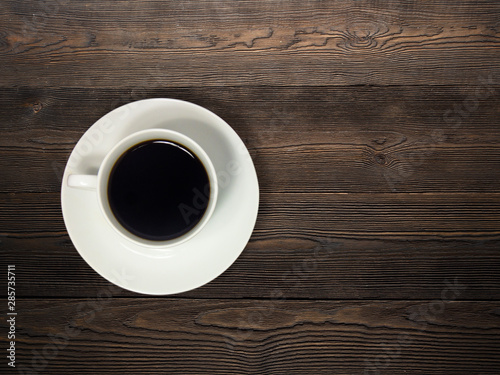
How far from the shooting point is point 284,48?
0.76m

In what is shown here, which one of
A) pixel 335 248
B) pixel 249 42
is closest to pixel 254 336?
pixel 335 248

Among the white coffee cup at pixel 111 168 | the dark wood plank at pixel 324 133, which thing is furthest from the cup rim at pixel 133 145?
the dark wood plank at pixel 324 133

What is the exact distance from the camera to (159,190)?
0.62m

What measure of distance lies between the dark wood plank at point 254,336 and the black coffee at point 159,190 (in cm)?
21

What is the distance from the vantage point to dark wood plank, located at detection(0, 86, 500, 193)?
0.75 meters

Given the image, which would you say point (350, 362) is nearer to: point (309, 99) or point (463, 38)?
point (309, 99)

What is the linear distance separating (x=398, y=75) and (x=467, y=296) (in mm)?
436

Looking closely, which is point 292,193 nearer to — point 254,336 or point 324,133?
point 324,133

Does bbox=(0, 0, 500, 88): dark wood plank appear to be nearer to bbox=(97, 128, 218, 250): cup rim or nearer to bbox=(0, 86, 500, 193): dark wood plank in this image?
bbox=(0, 86, 500, 193): dark wood plank

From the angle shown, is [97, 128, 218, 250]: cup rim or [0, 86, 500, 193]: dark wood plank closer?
[97, 128, 218, 250]: cup rim

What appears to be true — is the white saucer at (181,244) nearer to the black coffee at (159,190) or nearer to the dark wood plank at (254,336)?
the black coffee at (159,190)

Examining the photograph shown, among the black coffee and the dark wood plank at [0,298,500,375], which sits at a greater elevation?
the black coffee

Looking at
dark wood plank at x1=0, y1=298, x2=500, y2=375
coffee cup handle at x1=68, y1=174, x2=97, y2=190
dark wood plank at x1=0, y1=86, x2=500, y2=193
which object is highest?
dark wood plank at x1=0, y1=86, x2=500, y2=193

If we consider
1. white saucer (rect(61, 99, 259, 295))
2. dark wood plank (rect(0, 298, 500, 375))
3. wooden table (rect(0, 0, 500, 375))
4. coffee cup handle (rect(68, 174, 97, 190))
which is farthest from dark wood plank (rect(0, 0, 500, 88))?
dark wood plank (rect(0, 298, 500, 375))
